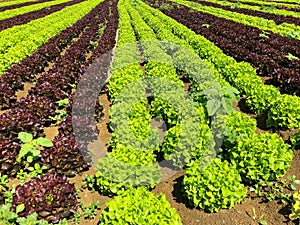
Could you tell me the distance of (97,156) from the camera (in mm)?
6105

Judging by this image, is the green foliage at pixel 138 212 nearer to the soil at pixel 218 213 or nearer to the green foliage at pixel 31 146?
the soil at pixel 218 213

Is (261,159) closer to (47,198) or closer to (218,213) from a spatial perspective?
(218,213)

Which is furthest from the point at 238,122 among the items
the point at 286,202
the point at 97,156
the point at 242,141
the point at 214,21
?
the point at 214,21

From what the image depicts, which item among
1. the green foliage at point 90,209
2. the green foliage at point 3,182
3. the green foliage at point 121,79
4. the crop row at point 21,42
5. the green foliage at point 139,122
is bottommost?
the green foliage at point 90,209

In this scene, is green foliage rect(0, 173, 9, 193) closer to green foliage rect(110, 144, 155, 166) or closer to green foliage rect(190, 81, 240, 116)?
Answer: green foliage rect(110, 144, 155, 166)

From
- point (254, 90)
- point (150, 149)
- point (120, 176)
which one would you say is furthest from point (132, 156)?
point (254, 90)

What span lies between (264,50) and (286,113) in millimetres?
6218

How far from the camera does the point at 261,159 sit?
4871mm

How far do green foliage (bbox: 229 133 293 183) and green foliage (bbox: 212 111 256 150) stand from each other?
27 centimetres

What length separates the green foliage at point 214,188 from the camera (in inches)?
171

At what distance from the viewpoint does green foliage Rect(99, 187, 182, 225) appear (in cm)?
365

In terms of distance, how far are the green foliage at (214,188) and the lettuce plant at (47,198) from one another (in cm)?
187

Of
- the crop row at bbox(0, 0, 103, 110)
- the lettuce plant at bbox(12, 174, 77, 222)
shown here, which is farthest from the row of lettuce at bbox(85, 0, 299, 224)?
the crop row at bbox(0, 0, 103, 110)

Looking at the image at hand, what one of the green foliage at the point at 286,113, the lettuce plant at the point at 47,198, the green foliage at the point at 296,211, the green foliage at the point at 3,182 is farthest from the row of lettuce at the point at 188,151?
the green foliage at the point at 3,182
